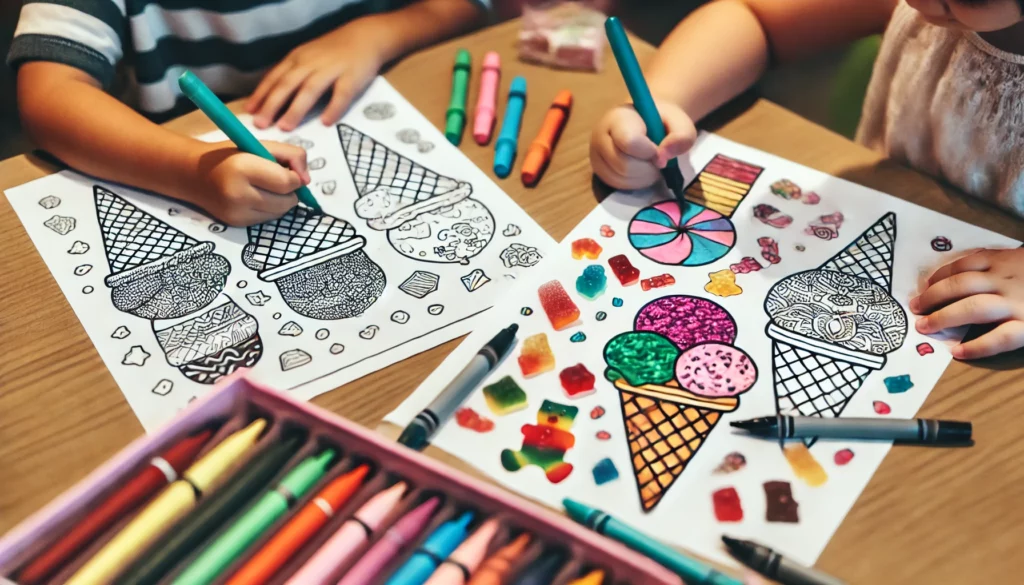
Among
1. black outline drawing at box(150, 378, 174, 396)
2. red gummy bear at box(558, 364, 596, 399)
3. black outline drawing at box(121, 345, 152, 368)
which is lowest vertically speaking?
red gummy bear at box(558, 364, 596, 399)

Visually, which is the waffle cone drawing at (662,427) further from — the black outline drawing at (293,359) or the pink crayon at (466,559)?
the black outline drawing at (293,359)

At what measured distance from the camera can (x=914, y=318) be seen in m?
0.48

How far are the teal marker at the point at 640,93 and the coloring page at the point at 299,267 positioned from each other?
0.35ft

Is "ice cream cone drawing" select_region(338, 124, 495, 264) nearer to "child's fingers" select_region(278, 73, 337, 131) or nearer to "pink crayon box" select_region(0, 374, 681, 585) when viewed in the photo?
"child's fingers" select_region(278, 73, 337, 131)

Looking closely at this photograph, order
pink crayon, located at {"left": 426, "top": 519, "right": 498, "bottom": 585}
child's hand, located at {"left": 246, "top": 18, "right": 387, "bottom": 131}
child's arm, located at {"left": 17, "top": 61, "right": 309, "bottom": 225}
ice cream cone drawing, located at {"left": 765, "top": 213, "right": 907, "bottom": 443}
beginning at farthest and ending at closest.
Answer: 1. child's hand, located at {"left": 246, "top": 18, "right": 387, "bottom": 131}
2. child's arm, located at {"left": 17, "top": 61, "right": 309, "bottom": 225}
3. ice cream cone drawing, located at {"left": 765, "top": 213, "right": 907, "bottom": 443}
4. pink crayon, located at {"left": 426, "top": 519, "right": 498, "bottom": 585}

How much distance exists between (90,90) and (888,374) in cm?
65

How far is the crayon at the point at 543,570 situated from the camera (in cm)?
35

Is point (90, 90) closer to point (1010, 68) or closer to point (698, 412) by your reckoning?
point (698, 412)

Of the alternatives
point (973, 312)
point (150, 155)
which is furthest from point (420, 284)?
point (973, 312)

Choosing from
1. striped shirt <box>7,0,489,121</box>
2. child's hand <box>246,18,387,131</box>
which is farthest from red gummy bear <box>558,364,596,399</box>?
striped shirt <box>7,0,489,121</box>

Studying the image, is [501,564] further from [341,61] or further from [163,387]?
[341,61]

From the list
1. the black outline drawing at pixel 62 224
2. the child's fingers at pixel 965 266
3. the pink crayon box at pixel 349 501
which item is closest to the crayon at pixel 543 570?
the pink crayon box at pixel 349 501

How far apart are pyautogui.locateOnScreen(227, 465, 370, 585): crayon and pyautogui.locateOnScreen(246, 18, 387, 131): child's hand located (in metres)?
0.36

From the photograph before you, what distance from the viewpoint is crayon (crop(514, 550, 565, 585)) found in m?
0.35
